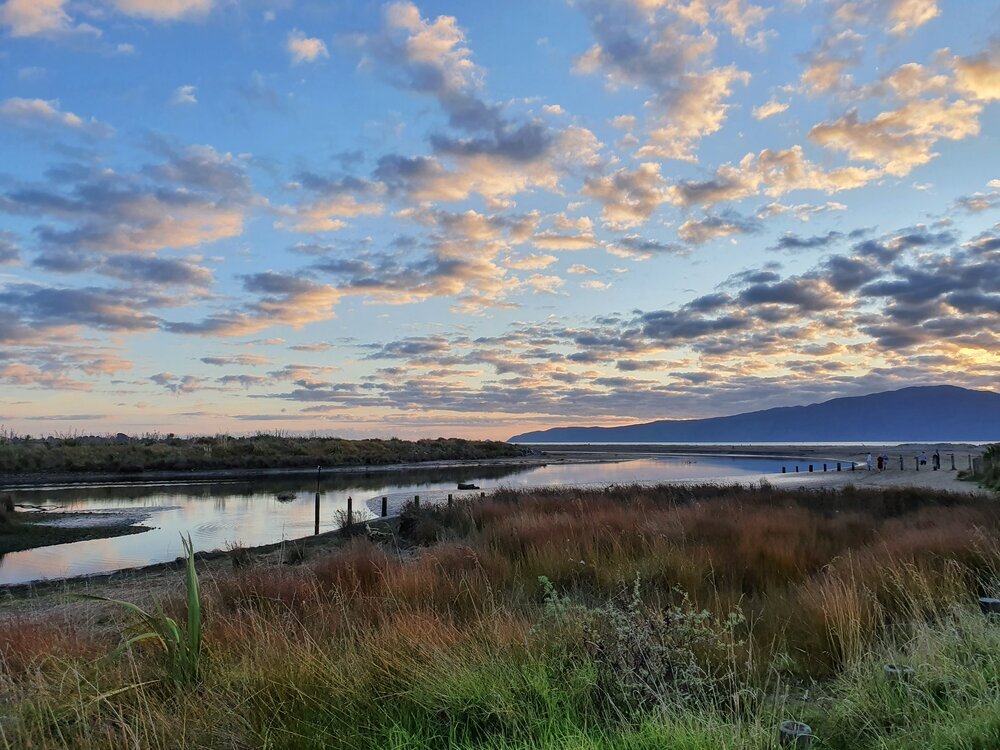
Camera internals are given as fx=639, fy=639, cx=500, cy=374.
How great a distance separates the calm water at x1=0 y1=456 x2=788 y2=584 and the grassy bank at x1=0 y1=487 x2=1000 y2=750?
1005cm

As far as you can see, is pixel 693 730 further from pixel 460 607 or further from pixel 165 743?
pixel 460 607

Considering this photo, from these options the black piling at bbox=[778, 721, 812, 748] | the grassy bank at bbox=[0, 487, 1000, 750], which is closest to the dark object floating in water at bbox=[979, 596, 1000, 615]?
the grassy bank at bbox=[0, 487, 1000, 750]

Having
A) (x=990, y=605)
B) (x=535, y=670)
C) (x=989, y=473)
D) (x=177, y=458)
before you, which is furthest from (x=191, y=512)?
(x=989, y=473)

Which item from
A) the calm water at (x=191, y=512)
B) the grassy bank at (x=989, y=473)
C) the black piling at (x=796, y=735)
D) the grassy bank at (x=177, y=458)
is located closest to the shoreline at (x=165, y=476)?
the grassy bank at (x=177, y=458)

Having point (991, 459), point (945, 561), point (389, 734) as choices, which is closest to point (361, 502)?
point (945, 561)

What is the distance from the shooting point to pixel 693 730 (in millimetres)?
3244

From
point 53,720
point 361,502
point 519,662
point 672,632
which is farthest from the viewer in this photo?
point 361,502

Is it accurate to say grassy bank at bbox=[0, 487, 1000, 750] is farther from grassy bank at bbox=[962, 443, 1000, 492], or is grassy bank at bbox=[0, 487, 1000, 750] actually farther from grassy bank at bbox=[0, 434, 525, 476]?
grassy bank at bbox=[0, 434, 525, 476]

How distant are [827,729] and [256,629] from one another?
396 cm

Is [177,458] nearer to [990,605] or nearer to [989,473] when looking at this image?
[989,473]

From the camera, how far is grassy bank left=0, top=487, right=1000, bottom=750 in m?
3.55

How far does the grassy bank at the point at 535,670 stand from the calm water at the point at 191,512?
10046 mm

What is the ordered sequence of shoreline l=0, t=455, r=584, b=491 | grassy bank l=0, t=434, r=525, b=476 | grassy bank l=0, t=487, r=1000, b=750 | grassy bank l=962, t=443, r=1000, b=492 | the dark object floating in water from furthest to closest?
grassy bank l=0, t=434, r=525, b=476, shoreline l=0, t=455, r=584, b=491, grassy bank l=962, t=443, r=1000, b=492, the dark object floating in water, grassy bank l=0, t=487, r=1000, b=750

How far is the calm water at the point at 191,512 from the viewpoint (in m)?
16.6
